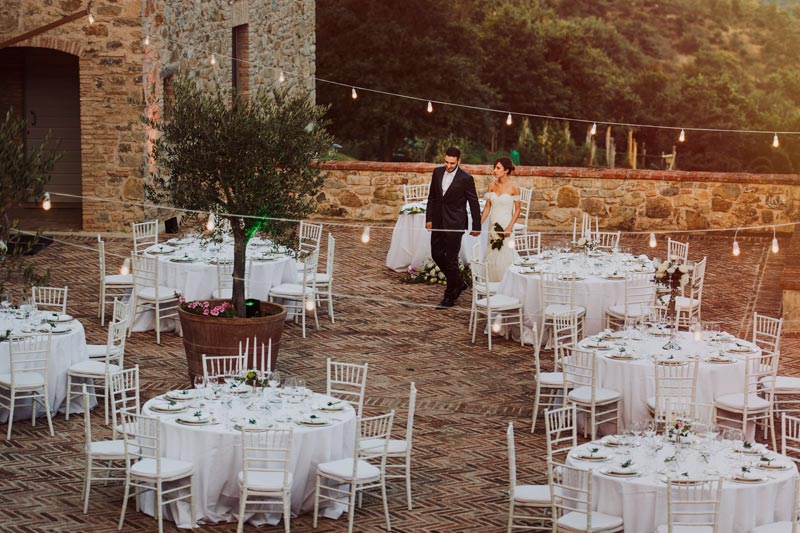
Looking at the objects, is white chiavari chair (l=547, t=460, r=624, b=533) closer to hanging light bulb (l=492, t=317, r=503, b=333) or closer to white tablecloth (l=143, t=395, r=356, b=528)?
white tablecloth (l=143, t=395, r=356, b=528)

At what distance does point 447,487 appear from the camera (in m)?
7.94

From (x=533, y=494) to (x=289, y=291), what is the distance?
520cm

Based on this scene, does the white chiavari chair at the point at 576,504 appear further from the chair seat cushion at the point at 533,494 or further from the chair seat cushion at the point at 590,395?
the chair seat cushion at the point at 590,395

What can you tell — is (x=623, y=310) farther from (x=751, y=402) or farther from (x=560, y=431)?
(x=560, y=431)

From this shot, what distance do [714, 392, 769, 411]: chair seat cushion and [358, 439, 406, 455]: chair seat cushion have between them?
2531mm

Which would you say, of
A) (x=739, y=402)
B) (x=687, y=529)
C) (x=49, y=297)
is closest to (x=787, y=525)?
(x=687, y=529)

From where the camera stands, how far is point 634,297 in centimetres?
1144

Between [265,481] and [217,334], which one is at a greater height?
[217,334]

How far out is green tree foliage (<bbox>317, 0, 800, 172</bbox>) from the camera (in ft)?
109

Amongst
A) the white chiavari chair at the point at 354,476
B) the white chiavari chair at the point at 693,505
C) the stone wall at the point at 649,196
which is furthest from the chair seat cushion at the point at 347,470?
the stone wall at the point at 649,196

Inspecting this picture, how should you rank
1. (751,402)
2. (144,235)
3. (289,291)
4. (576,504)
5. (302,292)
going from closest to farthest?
1. (576,504)
2. (751,402)
3. (302,292)
4. (289,291)
5. (144,235)

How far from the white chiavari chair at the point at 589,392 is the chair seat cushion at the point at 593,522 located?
1.88m

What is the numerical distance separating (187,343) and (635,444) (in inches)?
162

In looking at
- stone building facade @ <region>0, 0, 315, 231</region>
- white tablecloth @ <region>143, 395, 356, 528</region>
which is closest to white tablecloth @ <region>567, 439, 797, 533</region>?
white tablecloth @ <region>143, 395, 356, 528</region>
